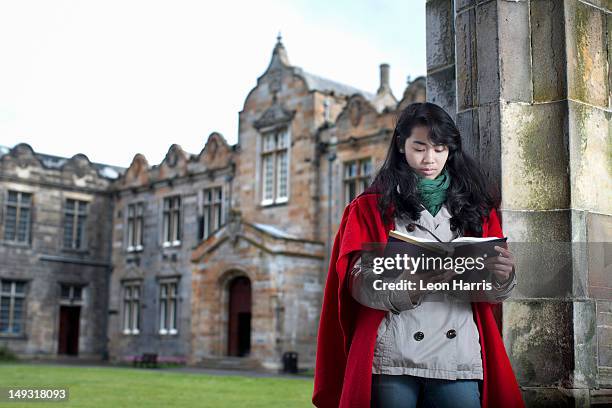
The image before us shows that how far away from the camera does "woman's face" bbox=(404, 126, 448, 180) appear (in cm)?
289

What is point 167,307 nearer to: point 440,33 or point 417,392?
point 440,33

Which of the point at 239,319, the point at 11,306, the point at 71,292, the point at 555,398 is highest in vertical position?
the point at 71,292

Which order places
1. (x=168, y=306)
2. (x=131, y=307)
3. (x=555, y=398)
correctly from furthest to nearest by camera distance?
(x=131, y=307)
(x=168, y=306)
(x=555, y=398)

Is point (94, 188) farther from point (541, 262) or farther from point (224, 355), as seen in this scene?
point (541, 262)

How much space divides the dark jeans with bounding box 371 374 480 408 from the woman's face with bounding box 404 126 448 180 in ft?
2.35

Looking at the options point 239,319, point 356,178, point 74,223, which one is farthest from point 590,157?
point 74,223

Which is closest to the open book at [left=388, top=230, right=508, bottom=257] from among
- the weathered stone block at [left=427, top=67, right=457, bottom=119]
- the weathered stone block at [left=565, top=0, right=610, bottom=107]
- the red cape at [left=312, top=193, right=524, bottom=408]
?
the red cape at [left=312, top=193, right=524, bottom=408]

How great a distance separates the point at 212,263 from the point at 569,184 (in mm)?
20838

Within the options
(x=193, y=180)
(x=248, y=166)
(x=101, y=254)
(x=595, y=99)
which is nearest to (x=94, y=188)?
(x=101, y=254)

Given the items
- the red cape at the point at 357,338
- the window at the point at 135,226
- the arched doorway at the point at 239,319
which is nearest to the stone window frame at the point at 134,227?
the window at the point at 135,226

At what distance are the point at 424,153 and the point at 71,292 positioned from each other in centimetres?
2910

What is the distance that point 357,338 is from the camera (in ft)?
9.04

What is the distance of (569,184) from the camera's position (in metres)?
3.40

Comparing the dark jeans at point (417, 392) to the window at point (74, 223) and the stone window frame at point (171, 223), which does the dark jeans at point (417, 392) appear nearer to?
the stone window frame at point (171, 223)
